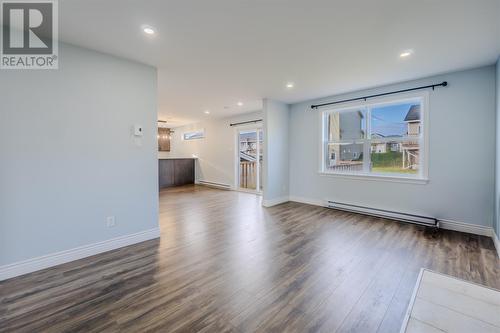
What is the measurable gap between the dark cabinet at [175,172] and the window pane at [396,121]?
6.42 m

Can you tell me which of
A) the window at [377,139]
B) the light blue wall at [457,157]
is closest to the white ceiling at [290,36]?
the light blue wall at [457,157]

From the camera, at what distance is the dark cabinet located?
784cm

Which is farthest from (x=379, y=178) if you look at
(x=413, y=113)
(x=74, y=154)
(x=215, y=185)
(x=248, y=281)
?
(x=215, y=185)

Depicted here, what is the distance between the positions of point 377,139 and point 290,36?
3012 millimetres

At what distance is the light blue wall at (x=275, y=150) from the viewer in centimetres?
505

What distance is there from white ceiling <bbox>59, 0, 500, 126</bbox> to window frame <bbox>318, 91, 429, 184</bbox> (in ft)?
1.42

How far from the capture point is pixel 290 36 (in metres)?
2.40

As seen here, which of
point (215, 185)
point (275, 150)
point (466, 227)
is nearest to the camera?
point (466, 227)

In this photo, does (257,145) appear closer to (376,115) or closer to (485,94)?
(376,115)

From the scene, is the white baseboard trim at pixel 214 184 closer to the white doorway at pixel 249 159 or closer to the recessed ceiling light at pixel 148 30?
the white doorway at pixel 249 159

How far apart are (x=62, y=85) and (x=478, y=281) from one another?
476cm

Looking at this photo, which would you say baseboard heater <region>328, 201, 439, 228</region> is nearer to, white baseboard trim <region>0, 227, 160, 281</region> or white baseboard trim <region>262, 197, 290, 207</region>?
white baseboard trim <region>262, 197, 290, 207</region>

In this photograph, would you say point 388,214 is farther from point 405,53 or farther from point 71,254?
point 71,254

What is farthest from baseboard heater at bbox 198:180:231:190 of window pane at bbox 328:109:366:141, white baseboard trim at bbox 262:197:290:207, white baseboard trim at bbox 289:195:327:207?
window pane at bbox 328:109:366:141
